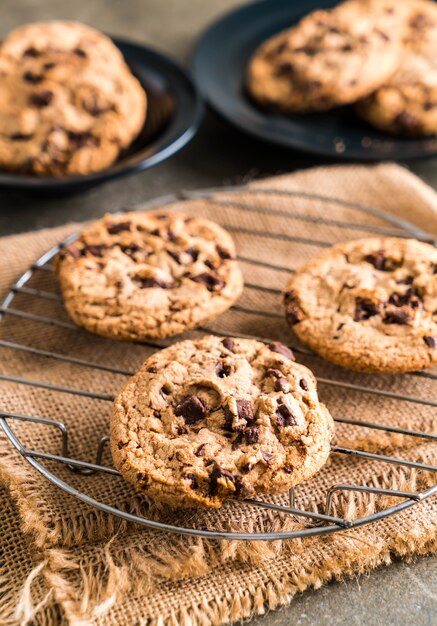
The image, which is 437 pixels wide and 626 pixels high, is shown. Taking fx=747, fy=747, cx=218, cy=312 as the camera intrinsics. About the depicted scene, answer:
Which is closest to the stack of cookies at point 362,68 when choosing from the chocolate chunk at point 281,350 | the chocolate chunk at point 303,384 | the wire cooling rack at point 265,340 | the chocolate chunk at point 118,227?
the wire cooling rack at point 265,340

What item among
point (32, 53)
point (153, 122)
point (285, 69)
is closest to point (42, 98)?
point (32, 53)

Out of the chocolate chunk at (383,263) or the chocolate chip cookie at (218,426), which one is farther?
the chocolate chunk at (383,263)

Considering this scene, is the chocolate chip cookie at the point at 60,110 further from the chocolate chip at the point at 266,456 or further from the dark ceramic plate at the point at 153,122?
the chocolate chip at the point at 266,456

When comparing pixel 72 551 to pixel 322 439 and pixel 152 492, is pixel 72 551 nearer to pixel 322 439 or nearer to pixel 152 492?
pixel 152 492

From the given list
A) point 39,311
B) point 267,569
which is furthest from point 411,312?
point 39,311

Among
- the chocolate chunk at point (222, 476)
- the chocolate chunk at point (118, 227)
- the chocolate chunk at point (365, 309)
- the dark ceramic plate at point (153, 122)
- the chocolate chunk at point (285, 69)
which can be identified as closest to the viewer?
the chocolate chunk at point (222, 476)
